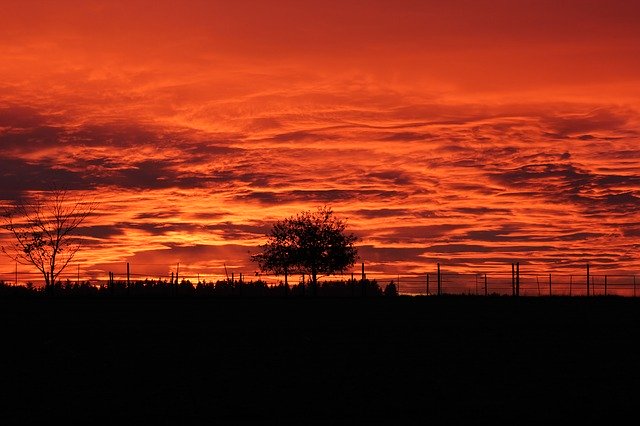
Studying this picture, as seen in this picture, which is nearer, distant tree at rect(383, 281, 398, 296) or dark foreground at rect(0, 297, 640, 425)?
dark foreground at rect(0, 297, 640, 425)

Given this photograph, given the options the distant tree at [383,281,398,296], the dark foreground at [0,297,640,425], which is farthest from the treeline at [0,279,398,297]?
the dark foreground at [0,297,640,425]

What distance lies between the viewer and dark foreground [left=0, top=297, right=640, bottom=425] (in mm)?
13945

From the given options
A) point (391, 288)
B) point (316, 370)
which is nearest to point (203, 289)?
point (391, 288)

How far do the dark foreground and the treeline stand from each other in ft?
113

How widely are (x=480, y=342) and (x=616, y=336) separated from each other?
4.14 meters

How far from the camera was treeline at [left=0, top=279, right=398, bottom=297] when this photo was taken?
65625mm

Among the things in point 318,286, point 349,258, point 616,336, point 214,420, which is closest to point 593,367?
point 616,336

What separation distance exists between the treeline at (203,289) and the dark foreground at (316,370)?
113 ft

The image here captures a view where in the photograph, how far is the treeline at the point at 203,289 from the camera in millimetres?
65625

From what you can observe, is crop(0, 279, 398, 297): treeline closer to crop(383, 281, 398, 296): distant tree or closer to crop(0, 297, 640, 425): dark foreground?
crop(383, 281, 398, 296): distant tree

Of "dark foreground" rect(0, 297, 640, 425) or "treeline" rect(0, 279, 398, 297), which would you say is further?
"treeline" rect(0, 279, 398, 297)

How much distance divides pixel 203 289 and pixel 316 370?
56.0m

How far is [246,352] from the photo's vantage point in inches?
837

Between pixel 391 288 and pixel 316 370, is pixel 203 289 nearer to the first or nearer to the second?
pixel 391 288
